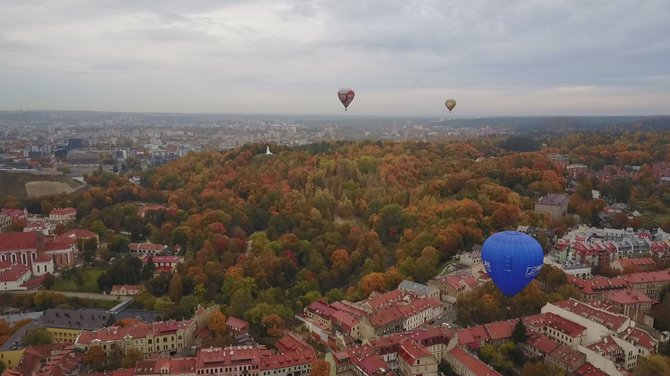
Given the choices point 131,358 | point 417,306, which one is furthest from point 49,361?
point 417,306

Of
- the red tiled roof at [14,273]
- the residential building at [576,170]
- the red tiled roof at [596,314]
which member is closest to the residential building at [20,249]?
the red tiled roof at [14,273]

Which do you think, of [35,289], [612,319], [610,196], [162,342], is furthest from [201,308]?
[610,196]

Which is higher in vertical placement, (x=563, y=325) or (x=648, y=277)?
(x=648, y=277)

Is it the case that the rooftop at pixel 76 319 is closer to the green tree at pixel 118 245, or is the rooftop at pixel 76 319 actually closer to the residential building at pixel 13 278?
the residential building at pixel 13 278

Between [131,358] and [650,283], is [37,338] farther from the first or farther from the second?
[650,283]

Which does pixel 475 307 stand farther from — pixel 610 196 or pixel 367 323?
pixel 610 196

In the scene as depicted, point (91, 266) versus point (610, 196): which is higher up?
point (610, 196)
